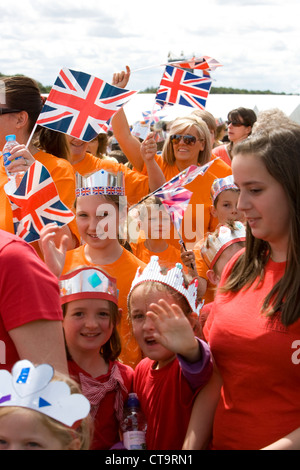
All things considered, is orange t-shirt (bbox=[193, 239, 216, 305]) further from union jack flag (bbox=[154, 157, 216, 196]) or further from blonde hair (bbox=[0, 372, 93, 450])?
blonde hair (bbox=[0, 372, 93, 450])

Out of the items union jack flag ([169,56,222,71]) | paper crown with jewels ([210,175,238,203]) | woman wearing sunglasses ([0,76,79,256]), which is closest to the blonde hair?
woman wearing sunglasses ([0,76,79,256])

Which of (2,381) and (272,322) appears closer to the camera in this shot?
(2,381)

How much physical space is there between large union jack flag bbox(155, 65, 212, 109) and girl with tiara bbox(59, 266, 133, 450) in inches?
163

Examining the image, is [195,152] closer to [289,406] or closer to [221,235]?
[221,235]

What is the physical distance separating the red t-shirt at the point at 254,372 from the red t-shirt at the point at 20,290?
0.73m

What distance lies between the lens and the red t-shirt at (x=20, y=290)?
7.45 feet

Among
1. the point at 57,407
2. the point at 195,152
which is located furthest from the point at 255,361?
the point at 195,152

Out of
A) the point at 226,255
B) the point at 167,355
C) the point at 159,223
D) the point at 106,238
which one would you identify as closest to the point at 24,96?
the point at 106,238

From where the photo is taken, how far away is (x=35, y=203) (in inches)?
151

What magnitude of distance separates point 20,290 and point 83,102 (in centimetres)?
264

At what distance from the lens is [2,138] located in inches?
166

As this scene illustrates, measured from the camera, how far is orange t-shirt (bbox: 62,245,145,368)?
3.84m

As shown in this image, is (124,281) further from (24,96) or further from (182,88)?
(182,88)
